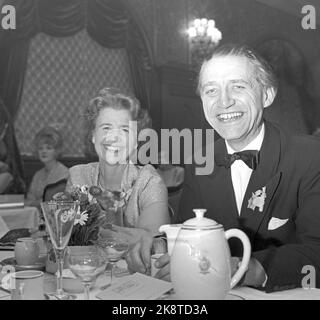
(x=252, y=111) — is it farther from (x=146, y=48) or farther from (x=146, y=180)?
(x=146, y=48)

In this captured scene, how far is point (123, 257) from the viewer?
1062 millimetres

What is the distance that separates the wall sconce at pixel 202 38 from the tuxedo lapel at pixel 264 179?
3033 millimetres

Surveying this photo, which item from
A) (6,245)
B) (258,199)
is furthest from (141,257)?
(6,245)

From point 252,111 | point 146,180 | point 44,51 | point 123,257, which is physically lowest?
point 123,257

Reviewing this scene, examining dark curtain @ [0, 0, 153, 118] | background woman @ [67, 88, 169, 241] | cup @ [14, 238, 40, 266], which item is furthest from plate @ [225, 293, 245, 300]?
dark curtain @ [0, 0, 153, 118]

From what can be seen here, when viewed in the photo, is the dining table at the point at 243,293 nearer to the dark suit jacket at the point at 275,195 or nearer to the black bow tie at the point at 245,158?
the dark suit jacket at the point at 275,195

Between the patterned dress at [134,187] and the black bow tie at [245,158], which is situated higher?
the black bow tie at [245,158]

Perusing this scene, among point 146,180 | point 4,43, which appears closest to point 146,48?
point 4,43

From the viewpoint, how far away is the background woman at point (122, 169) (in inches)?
61.7

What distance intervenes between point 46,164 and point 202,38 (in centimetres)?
195

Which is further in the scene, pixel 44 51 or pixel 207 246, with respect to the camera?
pixel 44 51

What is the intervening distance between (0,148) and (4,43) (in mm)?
881

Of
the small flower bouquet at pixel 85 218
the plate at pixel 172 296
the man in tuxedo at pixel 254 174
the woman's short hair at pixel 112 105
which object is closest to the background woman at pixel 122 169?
the woman's short hair at pixel 112 105

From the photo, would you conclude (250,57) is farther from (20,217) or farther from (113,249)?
(20,217)
